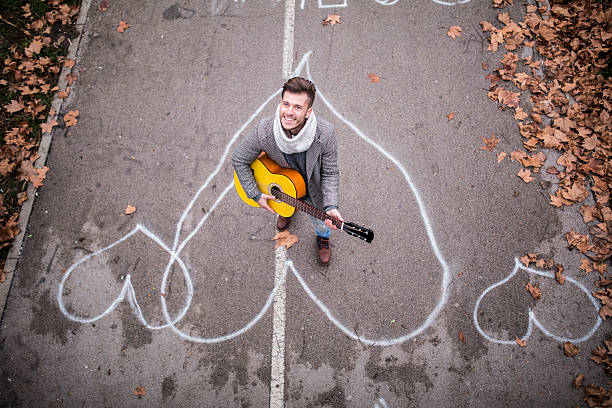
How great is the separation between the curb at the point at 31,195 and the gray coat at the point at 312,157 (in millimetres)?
2969

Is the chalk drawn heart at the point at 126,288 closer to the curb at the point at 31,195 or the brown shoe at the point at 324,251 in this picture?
the curb at the point at 31,195

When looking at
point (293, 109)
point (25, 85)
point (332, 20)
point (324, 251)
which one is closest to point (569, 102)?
point (332, 20)

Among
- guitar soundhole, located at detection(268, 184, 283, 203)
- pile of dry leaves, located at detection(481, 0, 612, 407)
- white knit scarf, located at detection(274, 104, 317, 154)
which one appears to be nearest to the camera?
white knit scarf, located at detection(274, 104, 317, 154)

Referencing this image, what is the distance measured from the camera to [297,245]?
3.71m

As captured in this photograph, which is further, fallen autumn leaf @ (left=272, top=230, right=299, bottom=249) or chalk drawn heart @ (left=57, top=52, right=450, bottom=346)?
fallen autumn leaf @ (left=272, top=230, right=299, bottom=249)

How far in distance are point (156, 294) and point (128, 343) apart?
531 mm

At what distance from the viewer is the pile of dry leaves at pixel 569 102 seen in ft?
11.8

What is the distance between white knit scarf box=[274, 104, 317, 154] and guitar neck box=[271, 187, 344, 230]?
1.67 ft

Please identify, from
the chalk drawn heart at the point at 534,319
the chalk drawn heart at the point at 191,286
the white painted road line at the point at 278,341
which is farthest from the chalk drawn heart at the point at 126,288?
the chalk drawn heart at the point at 534,319

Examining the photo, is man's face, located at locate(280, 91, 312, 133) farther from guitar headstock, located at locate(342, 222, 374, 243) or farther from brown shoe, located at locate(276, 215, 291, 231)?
brown shoe, located at locate(276, 215, 291, 231)

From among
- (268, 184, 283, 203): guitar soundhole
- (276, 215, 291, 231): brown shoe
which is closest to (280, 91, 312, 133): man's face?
(268, 184, 283, 203): guitar soundhole

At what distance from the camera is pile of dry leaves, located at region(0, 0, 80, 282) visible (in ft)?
13.2

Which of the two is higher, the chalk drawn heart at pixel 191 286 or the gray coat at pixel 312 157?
the gray coat at pixel 312 157

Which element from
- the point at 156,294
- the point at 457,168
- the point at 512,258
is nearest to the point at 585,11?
the point at 457,168
